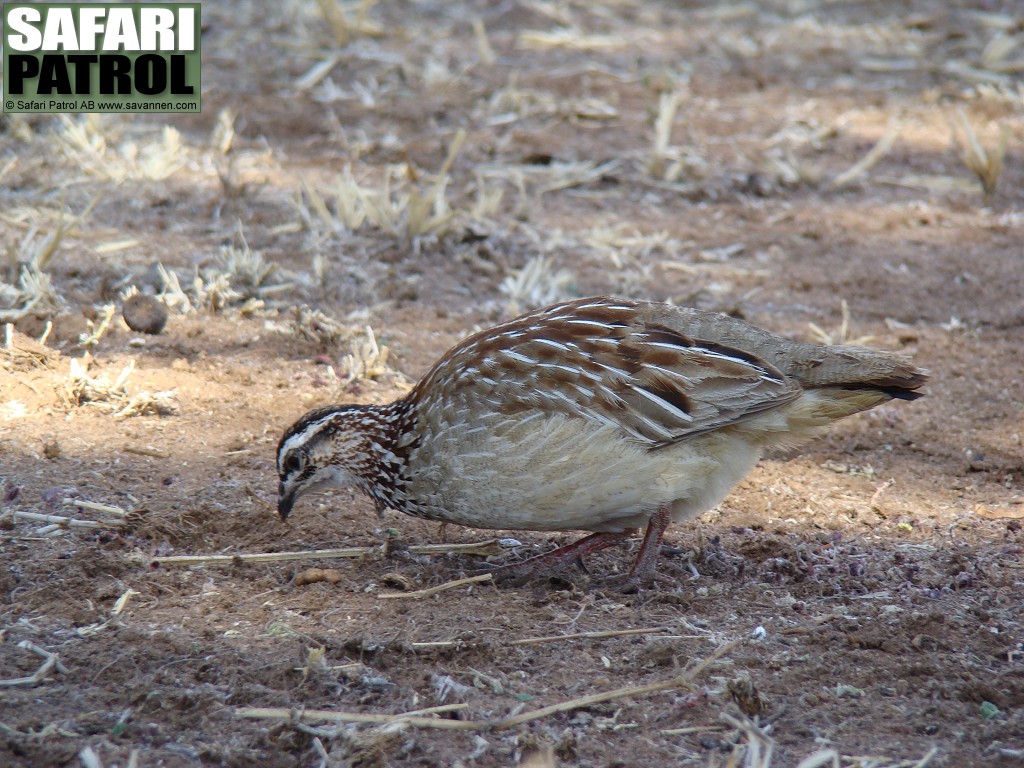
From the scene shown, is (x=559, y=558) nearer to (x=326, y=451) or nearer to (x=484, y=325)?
(x=326, y=451)

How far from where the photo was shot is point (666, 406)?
5.11 m

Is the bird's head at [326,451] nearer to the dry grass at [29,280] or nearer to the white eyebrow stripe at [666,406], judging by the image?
the white eyebrow stripe at [666,406]

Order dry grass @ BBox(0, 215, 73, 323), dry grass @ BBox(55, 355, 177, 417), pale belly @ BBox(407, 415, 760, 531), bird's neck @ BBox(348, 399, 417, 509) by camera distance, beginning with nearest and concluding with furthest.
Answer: pale belly @ BBox(407, 415, 760, 531) < bird's neck @ BBox(348, 399, 417, 509) < dry grass @ BBox(55, 355, 177, 417) < dry grass @ BBox(0, 215, 73, 323)

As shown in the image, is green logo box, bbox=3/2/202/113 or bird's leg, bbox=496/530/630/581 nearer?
bird's leg, bbox=496/530/630/581

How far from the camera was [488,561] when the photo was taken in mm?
5547

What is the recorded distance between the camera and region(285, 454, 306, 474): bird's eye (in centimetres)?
542

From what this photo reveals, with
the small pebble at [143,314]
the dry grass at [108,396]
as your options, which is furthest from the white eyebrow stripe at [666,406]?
the small pebble at [143,314]

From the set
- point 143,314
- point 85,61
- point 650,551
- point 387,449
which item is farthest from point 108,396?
point 85,61

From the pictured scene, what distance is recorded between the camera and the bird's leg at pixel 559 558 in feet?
17.4

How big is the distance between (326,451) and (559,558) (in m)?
1.17

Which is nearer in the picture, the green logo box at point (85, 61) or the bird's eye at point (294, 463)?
the bird's eye at point (294, 463)

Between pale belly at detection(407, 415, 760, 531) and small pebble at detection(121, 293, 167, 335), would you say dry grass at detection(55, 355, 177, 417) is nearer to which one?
small pebble at detection(121, 293, 167, 335)

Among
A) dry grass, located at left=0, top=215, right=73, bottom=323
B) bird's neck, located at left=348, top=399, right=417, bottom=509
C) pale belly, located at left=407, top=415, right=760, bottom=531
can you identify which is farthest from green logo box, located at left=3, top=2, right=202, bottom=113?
pale belly, located at left=407, top=415, right=760, bottom=531

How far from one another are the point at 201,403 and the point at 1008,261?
5755 millimetres
